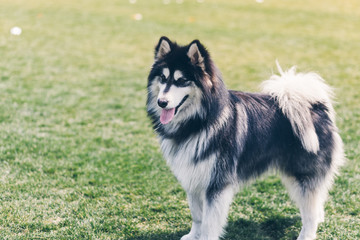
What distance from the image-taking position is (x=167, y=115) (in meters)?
3.24

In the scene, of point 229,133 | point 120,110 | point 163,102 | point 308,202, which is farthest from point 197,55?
point 120,110

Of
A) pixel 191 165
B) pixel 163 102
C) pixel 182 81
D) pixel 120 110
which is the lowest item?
pixel 120 110

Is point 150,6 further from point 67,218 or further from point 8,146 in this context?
point 67,218

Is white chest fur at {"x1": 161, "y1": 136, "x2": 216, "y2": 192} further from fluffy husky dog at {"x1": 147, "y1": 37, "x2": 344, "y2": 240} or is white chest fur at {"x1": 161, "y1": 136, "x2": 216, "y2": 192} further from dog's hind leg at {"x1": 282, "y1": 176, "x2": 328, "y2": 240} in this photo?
dog's hind leg at {"x1": 282, "y1": 176, "x2": 328, "y2": 240}

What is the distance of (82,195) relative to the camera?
4371mm

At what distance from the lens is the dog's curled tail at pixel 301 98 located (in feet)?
11.2

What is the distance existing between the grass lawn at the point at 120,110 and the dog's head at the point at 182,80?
4.26ft

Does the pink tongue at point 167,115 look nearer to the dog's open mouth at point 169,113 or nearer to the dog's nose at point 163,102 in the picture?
the dog's open mouth at point 169,113

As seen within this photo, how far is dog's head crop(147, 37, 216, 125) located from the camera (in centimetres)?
314

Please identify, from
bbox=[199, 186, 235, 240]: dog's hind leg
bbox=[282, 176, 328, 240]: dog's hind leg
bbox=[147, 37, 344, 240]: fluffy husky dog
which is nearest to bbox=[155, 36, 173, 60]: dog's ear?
bbox=[147, 37, 344, 240]: fluffy husky dog

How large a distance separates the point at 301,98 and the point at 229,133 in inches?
30.5

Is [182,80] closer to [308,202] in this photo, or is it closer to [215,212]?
[215,212]

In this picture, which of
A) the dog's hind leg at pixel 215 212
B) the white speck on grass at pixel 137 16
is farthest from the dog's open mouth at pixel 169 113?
the white speck on grass at pixel 137 16

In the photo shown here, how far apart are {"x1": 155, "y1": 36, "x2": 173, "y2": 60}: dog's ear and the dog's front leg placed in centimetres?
126
